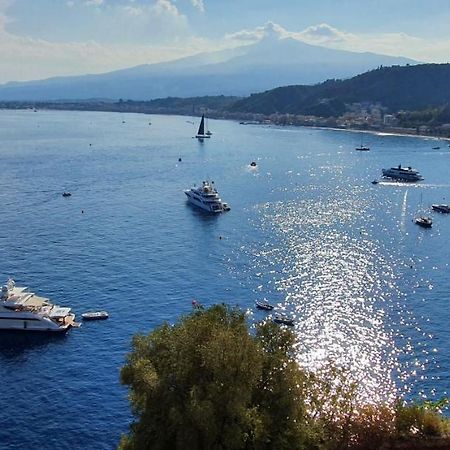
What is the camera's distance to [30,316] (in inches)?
2336

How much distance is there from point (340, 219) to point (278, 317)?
48793 mm

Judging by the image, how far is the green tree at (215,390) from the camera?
25828 millimetres

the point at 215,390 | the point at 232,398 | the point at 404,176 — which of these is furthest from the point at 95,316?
the point at 404,176

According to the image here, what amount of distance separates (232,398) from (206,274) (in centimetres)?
4970

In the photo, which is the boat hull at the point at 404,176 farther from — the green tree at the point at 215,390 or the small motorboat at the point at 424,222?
the green tree at the point at 215,390

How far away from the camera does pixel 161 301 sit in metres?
66.4

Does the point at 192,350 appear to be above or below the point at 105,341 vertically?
above

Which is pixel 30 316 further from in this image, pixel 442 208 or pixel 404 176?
pixel 404 176

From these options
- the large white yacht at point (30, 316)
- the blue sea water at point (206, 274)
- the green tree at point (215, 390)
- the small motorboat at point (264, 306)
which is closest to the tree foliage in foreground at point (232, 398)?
the green tree at point (215, 390)

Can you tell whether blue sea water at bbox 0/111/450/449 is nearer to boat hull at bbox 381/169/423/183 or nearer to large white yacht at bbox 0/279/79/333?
large white yacht at bbox 0/279/79/333

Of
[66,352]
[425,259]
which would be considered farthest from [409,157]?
[66,352]

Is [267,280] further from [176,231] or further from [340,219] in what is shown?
[340,219]

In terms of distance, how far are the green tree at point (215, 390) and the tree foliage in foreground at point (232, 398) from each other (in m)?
0.04

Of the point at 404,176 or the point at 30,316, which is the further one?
the point at 404,176
